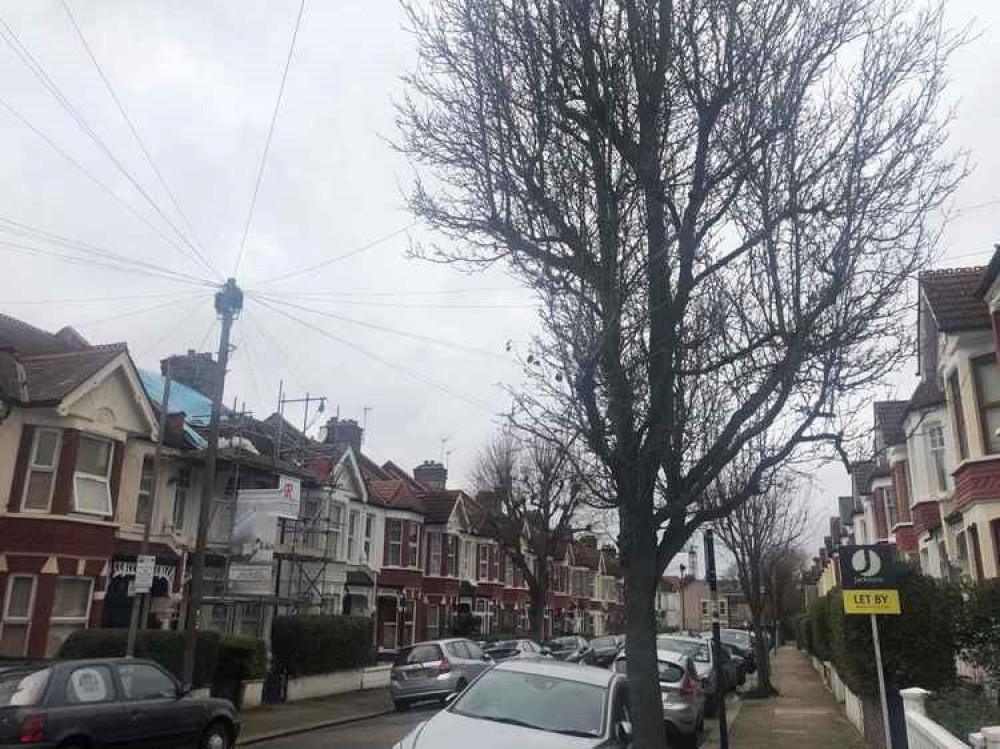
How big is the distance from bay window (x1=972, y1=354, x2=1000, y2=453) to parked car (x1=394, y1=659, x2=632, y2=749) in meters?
11.4

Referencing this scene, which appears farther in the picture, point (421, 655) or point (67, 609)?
point (421, 655)

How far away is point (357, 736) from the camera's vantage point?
16.3 metres

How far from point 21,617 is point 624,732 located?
1619cm

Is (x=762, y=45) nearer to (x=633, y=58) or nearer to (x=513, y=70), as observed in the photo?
(x=633, y=58)

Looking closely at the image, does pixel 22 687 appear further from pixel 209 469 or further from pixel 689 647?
pixel 689 647

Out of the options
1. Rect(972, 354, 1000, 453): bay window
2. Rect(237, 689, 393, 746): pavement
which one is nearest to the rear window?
Rect(237, 689, 393, 746): pavement

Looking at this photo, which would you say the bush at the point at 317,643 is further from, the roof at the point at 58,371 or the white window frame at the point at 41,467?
the roof at the point at 58,371

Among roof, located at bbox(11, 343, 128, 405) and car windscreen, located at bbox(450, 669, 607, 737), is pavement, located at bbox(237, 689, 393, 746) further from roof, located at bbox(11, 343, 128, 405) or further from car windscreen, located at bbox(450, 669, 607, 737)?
car windscreen, located at bbox(450, 669, 607, 737)

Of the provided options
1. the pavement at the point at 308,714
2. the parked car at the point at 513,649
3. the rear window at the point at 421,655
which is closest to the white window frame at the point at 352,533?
the parked car at the point at 513,649

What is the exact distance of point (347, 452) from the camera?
32500mm

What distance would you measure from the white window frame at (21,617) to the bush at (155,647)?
87.8 inches

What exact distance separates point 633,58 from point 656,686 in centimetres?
634

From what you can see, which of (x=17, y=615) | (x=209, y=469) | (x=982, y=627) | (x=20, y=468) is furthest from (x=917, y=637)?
(x=20, y=468)

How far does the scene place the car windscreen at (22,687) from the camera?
9.76 meters
